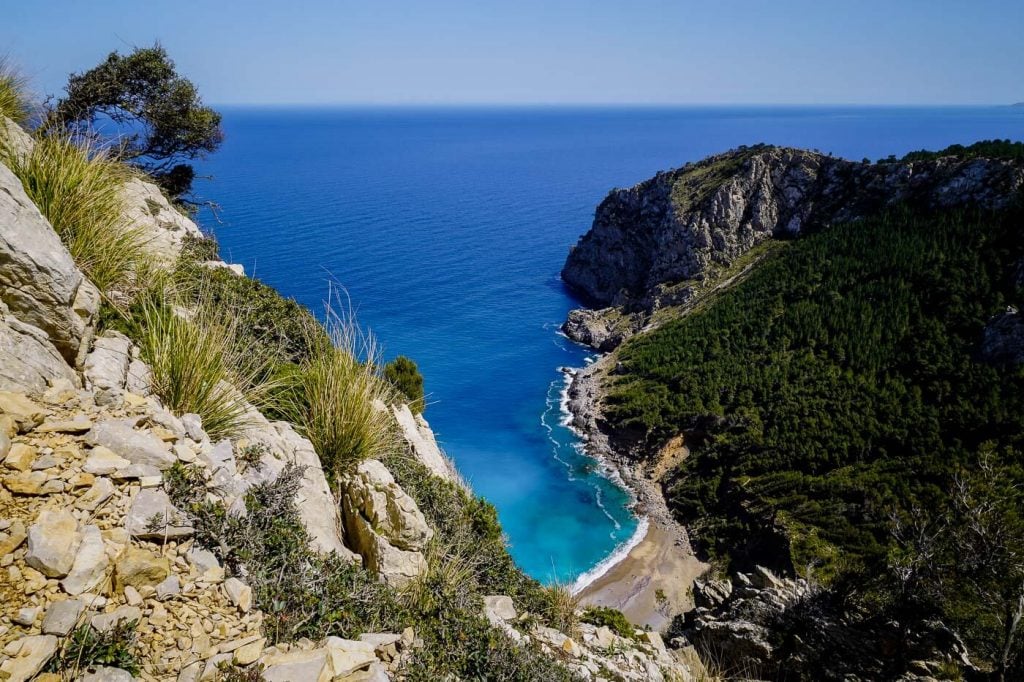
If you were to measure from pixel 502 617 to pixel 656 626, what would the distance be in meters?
22.4

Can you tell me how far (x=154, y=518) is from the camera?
10.8ft

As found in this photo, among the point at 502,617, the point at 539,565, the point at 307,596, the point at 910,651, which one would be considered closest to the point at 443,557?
the point at 502,617

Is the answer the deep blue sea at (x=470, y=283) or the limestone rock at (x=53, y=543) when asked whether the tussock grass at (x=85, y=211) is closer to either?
the deep blue sea at (x=470, y=283)

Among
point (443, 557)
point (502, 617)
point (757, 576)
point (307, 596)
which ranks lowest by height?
point (757, 576)

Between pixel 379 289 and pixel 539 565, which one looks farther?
pixel 379 289

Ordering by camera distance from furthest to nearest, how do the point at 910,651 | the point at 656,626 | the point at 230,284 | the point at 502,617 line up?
the point at 656,626
the point at 910,651
the point at 230,284
the point at 502,617

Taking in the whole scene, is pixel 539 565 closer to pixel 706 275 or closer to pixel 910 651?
pixel 910 651

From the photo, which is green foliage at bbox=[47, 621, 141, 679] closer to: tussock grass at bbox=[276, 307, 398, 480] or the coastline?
tussock grass at bbox=[276, 307, 398, 480]

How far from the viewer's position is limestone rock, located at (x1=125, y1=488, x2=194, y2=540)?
321 centimetres

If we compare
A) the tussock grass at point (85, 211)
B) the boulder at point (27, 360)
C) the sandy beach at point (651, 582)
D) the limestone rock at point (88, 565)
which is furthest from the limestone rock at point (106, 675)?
the sandy beach at point (651, 582)

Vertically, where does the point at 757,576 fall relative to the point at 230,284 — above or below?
below

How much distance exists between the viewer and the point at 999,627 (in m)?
A: 10.3

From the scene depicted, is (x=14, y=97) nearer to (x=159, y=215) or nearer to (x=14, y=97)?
(x=14, y=97)

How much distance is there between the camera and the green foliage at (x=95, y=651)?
2.57 metres
